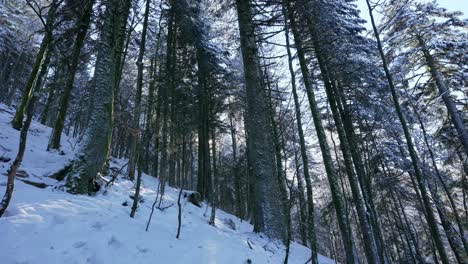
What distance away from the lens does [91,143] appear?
4.59 m

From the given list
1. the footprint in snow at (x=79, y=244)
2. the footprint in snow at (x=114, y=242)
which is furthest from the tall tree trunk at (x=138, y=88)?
the footprint in snow at (x=79, y=244)

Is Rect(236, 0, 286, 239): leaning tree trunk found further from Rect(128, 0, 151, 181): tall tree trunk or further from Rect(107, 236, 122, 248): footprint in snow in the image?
Rect(107, 236, 122, 248): footprint in snow

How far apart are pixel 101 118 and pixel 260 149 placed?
3.43 meters

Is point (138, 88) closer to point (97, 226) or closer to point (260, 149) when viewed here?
point (260, 149)

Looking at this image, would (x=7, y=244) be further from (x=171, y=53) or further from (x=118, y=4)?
(x=171, y=53)

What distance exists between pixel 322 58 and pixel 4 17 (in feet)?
73.4

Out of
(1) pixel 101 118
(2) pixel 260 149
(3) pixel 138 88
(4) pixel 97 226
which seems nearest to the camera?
(4) pixel 97 226

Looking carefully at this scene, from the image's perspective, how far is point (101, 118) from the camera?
4.79 meters

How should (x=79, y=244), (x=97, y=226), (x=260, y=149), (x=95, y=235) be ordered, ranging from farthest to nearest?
(x=260, y=149)
(x=97, y=226)
(x=95, y=235)
(x=79, y=244)

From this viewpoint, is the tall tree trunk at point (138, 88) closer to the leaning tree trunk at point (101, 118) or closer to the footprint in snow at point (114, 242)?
the leaning tree trunk at point (101, 118)

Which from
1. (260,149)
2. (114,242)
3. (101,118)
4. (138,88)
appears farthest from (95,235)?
(138,88)

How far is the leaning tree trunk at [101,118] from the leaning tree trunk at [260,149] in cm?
310

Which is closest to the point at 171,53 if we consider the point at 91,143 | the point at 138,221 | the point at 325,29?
the point at 325,29

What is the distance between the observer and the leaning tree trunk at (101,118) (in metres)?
4.34
